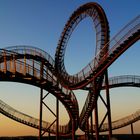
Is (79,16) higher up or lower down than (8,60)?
higher up

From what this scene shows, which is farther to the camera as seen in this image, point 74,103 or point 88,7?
point 88,7

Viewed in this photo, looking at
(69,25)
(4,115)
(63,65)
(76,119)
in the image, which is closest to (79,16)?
(69,25)

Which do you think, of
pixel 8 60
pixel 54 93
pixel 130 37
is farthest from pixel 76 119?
pixel 130 37

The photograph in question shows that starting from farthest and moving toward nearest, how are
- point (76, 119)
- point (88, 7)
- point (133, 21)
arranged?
point (88, 7)
point (76, 119)
point (133, 21)

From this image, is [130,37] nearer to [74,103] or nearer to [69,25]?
[74,103]

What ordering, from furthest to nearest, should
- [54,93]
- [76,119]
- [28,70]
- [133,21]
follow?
[76,119], [54,93], [28,70], [133,21]

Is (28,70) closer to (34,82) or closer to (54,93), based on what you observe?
(34,82)

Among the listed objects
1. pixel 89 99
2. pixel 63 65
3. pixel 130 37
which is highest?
pixel 63 65

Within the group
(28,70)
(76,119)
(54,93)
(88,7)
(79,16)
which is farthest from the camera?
(79,16)

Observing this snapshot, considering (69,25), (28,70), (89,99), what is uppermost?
(69,25)
